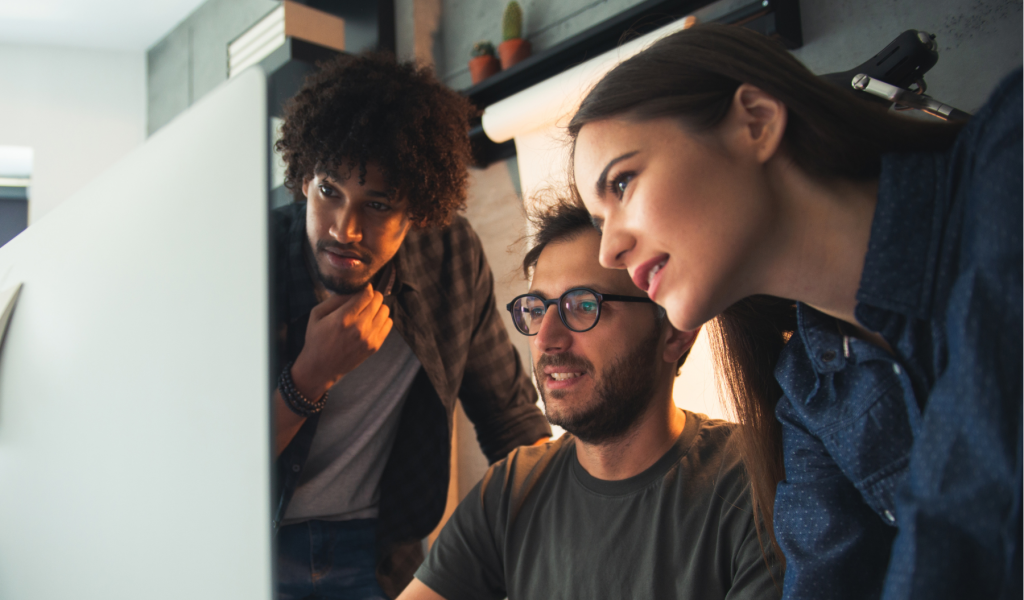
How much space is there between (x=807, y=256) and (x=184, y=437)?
60 centimetres

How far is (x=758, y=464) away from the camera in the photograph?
3.07 ft

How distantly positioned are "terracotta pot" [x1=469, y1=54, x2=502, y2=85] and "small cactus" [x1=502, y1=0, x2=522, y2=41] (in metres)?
0.08

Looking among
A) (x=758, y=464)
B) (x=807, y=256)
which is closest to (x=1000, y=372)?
(x=807, y=256)

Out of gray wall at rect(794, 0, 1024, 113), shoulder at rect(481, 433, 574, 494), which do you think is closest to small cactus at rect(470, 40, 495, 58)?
gray wall at rect(794, 0, 1024, 113)

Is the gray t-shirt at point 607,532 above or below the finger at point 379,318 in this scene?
below

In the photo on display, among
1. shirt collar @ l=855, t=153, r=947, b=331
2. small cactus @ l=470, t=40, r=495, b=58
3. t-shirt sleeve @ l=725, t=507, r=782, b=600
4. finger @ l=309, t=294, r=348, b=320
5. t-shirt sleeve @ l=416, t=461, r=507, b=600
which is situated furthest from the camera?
small cactus @ l=470, t=40, r=495, b=58

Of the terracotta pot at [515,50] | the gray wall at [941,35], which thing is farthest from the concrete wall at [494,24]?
the gray wall at [941,35]

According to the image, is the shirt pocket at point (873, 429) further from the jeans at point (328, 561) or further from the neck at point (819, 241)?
the jeans at point (328, 561)

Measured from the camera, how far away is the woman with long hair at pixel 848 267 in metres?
0.51

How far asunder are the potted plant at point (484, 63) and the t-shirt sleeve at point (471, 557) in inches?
51.9

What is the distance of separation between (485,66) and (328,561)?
4.96 feet

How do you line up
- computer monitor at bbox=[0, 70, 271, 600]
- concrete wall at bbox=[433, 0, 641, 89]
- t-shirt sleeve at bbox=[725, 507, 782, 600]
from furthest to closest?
A: 1. concrete wall at bbox=[433, 0, 641, 89]
2. t-shirt sleeve at bbox=[725, 507, 782, 600]
3. computer monitor at bbox=[0, 70, 271, 600]

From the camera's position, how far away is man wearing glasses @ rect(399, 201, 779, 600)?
1059 mm

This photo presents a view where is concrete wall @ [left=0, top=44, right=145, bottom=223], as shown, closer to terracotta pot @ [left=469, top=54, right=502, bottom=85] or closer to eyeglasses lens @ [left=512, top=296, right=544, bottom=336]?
eyeglasses lens @ [left=512, top=296, right=544, bottom=336]
